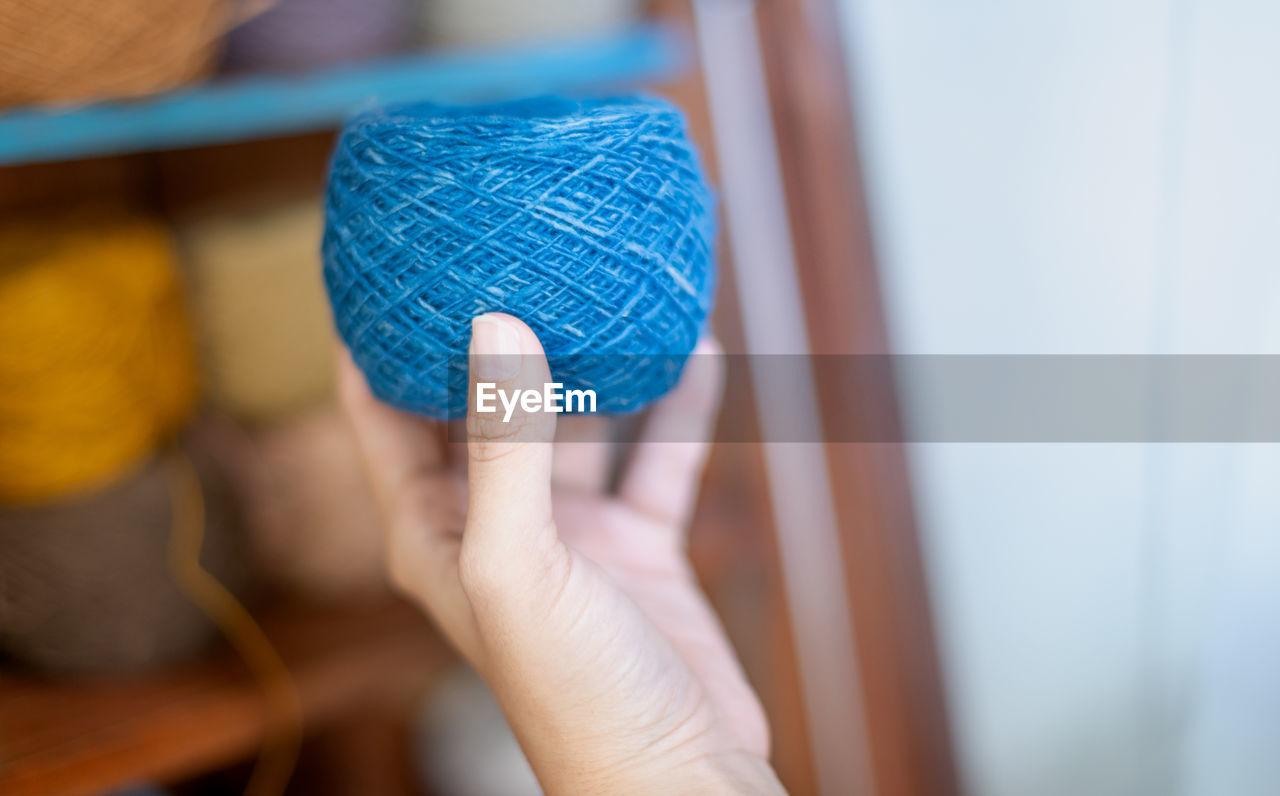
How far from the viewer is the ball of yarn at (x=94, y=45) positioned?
46cm

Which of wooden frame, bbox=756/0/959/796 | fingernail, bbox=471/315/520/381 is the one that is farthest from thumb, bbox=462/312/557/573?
wooden frame, bbox=756/0/959/796

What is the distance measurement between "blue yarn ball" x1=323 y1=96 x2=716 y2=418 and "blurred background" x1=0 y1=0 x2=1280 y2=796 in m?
0.14

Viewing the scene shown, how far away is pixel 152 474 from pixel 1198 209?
782 millimetres

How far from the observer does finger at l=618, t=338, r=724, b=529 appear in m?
0.63

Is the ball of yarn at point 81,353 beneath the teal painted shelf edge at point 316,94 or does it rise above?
beneath

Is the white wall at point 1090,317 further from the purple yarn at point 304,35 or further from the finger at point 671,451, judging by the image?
the purple yarn at point 304,35

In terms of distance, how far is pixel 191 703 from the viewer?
624 mm

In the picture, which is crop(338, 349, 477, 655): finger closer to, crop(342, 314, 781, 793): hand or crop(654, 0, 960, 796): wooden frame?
crop(342, 314, 781, 793): hand

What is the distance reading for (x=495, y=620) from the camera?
15.4 inches

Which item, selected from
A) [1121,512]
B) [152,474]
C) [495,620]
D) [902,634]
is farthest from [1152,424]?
[152,474]

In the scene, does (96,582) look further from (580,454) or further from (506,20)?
(506,20)

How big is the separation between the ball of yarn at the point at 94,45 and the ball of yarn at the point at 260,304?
15 centimetres

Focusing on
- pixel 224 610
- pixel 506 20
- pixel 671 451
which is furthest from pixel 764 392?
pixel 224 610

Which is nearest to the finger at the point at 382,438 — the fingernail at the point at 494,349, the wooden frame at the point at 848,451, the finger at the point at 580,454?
the finger at the point at 580,454
